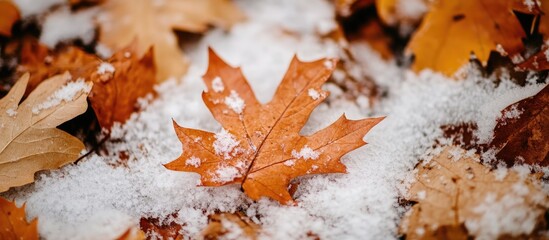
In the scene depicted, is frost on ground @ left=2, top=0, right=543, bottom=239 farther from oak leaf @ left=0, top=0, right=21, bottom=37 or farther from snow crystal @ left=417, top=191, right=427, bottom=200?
oak leaf @ left=0, top=0, right=21, bottom=37

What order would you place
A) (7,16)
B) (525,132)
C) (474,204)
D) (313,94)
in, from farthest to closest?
(7,16) < (313,94) < (525,132) < (474,204)

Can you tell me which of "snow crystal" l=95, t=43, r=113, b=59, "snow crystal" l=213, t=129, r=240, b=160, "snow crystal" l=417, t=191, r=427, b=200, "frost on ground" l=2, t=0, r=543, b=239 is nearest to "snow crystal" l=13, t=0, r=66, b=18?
"snow crystal" l=95, t=43, r=113, b=59

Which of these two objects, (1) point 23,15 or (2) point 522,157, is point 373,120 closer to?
(2) point 522,157

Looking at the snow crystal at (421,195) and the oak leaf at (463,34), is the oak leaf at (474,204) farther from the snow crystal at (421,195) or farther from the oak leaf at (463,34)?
the oak leaf at (463,34)

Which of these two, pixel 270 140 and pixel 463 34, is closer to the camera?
pixel 270 140

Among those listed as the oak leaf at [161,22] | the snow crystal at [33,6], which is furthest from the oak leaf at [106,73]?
the snow crystal at [33,6]

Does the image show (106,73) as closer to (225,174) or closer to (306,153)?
(225,174)

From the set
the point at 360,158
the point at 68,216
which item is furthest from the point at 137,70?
the point at 360,158

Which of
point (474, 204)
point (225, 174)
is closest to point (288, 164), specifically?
point (225, 174)
